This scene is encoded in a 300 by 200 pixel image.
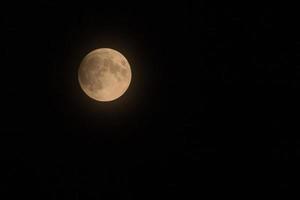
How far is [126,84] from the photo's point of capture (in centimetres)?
763

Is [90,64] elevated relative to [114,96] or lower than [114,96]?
elevated

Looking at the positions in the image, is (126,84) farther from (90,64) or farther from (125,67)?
(90,64)

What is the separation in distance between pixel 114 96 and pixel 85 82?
2.33ft

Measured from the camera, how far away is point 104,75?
24.2 ft

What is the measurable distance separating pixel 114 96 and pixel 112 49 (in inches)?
45.5

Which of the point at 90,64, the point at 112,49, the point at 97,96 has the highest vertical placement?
the point at 112,49

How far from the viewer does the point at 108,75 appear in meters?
7.36

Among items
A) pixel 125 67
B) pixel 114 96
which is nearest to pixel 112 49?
pixel 125 67

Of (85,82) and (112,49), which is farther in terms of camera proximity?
(112,49)

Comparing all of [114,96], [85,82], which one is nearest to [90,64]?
[85,82]

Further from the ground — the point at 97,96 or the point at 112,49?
the point at 112,49

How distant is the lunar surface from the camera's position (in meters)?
7.36

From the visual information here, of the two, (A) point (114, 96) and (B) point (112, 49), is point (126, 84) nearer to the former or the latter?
(A) point (114, 96)

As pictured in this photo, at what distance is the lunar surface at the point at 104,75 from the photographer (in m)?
7.36
